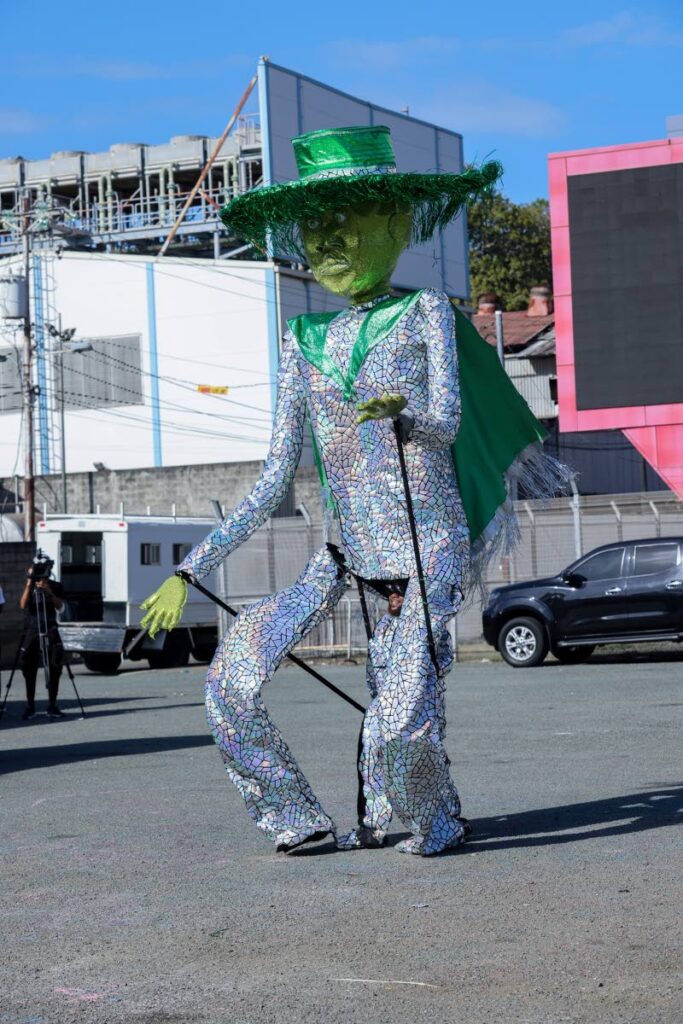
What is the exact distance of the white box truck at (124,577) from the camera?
25.0 m

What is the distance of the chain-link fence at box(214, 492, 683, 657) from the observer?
24.2 metres

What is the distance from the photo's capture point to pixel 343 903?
512 cm

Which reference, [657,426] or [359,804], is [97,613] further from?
[359,804]

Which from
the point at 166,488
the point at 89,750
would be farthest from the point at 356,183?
the point at 166,488

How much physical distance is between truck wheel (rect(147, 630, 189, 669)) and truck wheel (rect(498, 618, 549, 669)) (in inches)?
249

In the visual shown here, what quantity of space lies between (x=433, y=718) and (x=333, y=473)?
111 centimetres

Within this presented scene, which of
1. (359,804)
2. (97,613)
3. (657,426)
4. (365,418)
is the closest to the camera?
(365,418)

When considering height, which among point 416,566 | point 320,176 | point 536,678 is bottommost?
point 536,678

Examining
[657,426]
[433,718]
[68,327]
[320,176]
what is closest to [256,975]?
[433,718]

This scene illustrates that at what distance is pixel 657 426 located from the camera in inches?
942

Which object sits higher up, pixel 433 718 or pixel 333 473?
pixel 333 473

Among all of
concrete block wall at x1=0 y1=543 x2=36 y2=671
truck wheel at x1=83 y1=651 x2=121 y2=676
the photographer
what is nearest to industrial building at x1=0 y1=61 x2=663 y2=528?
concrete block wall at x1=0 y1=543 x2=36 y2=671

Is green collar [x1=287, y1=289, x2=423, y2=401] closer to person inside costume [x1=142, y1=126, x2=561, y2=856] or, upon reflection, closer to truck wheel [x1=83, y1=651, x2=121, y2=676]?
person inside costume [x1=142, y1=126, x2=561, y2=856]

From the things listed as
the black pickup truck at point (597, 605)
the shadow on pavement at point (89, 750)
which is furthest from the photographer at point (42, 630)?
the black pickup truck at point (597, 605)
